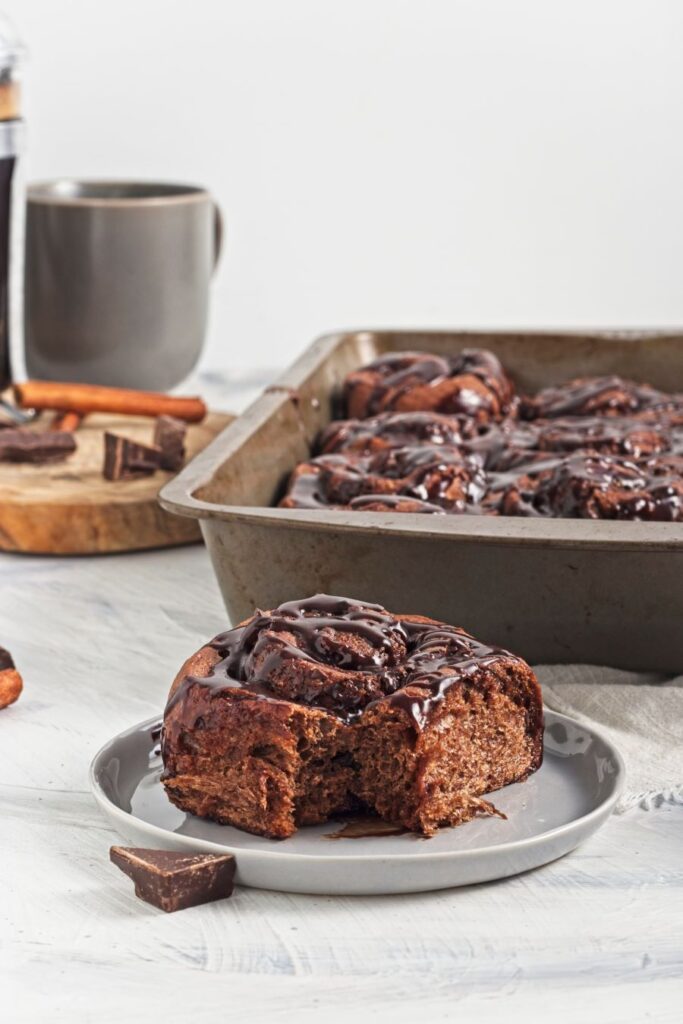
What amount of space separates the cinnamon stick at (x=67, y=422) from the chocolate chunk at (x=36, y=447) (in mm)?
157

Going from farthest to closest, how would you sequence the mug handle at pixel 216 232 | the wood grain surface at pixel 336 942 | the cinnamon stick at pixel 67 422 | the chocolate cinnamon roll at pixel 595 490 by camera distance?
the mug handle at pixel 216 232, the cinnamon stick at pixel 67 422, the chocolate cinnamon roll at pixel 595 490, the wood grain surface at pixel 336 942

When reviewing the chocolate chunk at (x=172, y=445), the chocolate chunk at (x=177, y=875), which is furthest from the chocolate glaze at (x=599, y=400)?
the chocolate chunk at (x=177, y=875)

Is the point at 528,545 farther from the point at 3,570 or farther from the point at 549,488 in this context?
the point at 3,570

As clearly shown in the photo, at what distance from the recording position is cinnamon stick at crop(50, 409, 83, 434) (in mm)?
2771

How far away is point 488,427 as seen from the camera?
2.41m

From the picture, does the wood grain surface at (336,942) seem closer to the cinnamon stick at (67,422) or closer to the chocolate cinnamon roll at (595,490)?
the chocolate cinnamon roll at (595,490)

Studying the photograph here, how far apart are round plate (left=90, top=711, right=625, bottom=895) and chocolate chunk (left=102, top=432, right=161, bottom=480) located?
3.52 ft

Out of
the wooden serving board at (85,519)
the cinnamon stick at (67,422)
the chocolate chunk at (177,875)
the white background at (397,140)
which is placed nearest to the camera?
the chocolate chunk at (177,875)

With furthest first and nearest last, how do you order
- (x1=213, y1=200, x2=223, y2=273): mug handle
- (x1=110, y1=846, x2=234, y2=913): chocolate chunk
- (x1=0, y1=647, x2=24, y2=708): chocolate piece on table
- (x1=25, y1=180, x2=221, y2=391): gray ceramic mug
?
(x1=213, y1=200, x2=223, y2=273): mug handle, (x1=25, y1=180, x2=221, y2=391): gray ceramic mug, (x1=0, y1=647, x2=24, y2=708): chocolate piece on table, (x1=110, y1=846, x2=234, y2=913): chocolate chunk

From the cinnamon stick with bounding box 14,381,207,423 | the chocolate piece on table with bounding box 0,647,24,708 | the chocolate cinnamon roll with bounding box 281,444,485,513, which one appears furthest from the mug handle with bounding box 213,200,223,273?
the chocolate piece on table with bounding box 0,647,24,708

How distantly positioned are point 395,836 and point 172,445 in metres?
1.37

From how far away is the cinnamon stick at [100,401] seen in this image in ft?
9.15

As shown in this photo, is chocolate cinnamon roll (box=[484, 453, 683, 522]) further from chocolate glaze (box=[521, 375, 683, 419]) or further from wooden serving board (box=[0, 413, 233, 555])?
wooden serving board (box=[0, 413, 233, 555])

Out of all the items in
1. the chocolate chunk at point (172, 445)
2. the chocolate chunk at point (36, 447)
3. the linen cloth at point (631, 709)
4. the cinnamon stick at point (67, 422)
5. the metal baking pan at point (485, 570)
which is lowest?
the cinnamon stick at point (67, 422)
